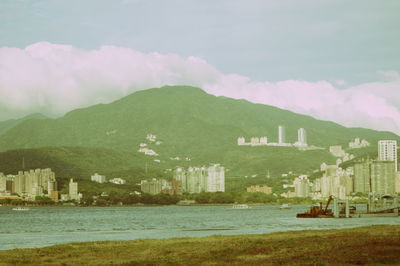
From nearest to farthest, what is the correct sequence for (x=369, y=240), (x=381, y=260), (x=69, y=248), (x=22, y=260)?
(x=381, y=260) < (x=22, y=260) < (x=369, y=240) < (x=69, y=248)

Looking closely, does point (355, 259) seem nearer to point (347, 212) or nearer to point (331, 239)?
point (331, 239)

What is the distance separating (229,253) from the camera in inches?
1896

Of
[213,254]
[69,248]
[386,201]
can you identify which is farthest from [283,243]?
[386,201]

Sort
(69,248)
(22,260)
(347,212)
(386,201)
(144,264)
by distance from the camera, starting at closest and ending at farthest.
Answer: (144,264) < (22,260) < (69,248) < (347,212) < (386,201)

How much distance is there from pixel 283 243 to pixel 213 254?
8.60m

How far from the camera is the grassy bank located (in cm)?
A: 4216

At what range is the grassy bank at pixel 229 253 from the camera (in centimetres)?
4216

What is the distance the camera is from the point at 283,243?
54.1 meters

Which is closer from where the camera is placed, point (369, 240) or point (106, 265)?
point (106, 265)

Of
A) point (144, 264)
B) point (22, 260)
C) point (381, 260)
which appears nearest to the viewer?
point (381, 260)

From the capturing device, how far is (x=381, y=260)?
3969 cm

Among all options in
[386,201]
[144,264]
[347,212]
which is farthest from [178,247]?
[386,201]

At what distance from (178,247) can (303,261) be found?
16.7 meters

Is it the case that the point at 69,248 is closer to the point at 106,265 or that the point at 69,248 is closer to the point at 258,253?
the point at 106,265
